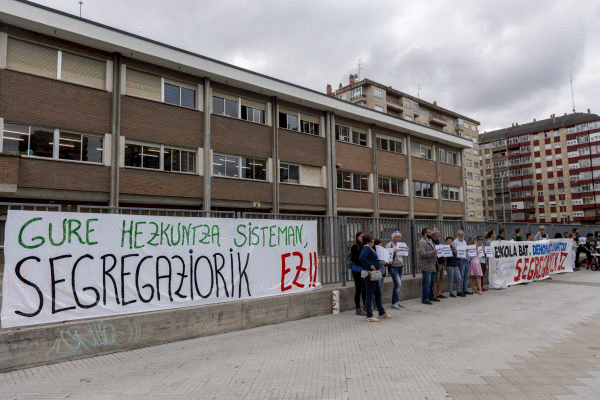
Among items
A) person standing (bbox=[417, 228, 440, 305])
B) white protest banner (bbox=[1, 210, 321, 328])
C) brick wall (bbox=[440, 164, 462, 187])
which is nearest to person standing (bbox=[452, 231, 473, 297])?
person standing (bbox=[417, 228, 440, 305])

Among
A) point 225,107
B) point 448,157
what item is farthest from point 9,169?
point 448,157

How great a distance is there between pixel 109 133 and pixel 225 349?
15.0 m

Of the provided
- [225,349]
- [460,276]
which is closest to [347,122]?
[460,276]

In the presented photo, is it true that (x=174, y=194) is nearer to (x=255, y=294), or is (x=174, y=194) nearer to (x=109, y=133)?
(x=109, y=133)

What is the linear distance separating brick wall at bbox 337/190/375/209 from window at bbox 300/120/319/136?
4561mm

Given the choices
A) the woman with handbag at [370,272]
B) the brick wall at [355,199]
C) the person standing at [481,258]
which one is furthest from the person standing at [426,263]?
the brick wall at [355,199]

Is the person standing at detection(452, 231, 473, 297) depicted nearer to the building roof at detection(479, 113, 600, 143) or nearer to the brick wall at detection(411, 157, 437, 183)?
the brick wall at detection(411, 157, 437, 183)

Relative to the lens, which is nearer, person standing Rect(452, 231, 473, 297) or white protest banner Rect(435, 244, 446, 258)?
white protest banner Rect(435, 244, 446, 258)

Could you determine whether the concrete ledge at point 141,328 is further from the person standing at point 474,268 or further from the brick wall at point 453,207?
the brick wall at point 453,207

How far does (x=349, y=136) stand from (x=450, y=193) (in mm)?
14537

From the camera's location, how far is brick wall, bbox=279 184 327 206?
24.3 meters

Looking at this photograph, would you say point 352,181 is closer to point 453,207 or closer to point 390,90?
point 453,207

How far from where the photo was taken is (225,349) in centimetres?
605

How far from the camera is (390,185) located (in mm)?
32188
